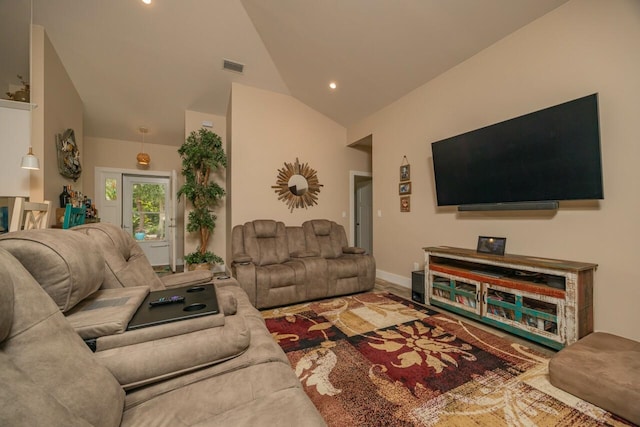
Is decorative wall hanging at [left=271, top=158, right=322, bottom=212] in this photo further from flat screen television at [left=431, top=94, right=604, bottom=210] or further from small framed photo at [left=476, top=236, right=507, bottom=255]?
small framed photo at [left=476, top=236, right=507, bottom=255]

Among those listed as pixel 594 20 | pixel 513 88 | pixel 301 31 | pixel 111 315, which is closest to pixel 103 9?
pixel 301 31

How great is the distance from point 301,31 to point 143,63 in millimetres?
2344

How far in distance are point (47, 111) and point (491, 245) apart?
5122mm

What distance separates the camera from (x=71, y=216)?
7.97ft

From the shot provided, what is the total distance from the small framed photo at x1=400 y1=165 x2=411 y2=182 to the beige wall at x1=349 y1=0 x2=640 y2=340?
0.29m

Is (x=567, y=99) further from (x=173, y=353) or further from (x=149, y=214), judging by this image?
(x=149, y=214)

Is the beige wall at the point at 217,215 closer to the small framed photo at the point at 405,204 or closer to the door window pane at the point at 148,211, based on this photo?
the door window pane at the point at 148,211

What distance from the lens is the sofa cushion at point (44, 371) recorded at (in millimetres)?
474

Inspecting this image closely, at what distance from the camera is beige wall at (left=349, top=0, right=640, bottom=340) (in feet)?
6.24

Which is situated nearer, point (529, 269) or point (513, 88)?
point (529, 269)

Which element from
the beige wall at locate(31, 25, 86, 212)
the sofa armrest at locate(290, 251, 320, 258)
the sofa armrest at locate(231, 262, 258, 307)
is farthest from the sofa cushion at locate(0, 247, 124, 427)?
the beige wall at locate(31, 25, 86, 212)

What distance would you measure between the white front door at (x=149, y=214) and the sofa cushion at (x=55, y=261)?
17.2 ft

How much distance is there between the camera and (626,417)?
129cm

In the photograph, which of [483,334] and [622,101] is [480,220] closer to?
[483,334]
